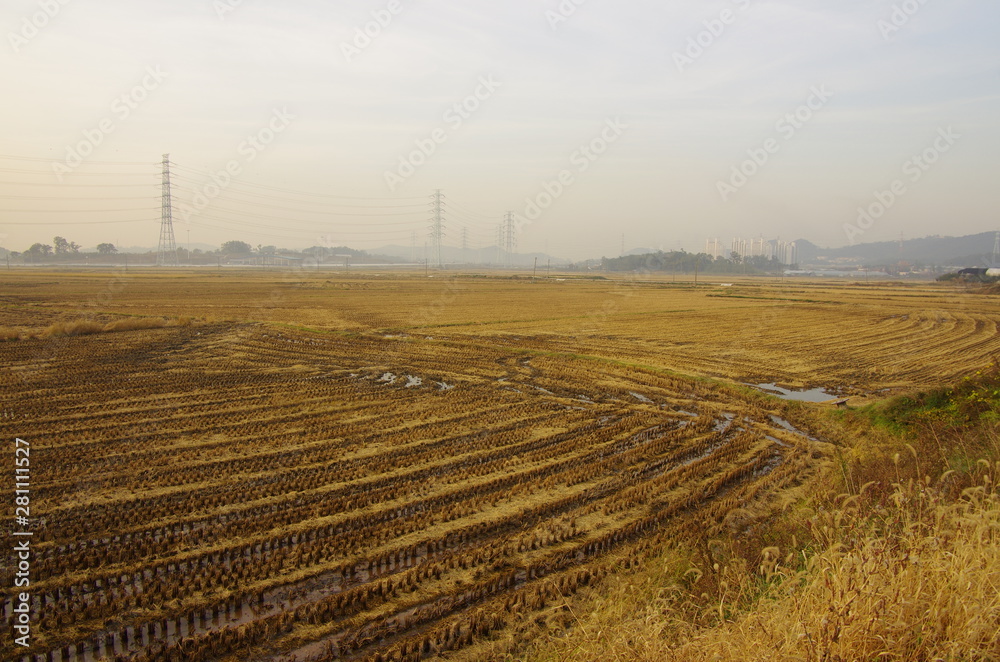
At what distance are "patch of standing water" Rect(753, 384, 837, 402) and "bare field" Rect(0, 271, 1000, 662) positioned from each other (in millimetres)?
741

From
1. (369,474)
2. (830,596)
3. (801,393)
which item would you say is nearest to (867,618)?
(830,596)

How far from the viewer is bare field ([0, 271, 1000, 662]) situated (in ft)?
16.5

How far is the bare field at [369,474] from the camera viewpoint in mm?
5039

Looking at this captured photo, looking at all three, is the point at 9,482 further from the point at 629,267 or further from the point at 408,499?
the point at 629,267

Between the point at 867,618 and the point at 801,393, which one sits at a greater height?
the point at 867,618

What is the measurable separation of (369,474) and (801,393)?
449 inches

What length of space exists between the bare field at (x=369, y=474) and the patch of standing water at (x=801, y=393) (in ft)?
2.43

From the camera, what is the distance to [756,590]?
474cm

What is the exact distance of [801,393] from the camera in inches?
580

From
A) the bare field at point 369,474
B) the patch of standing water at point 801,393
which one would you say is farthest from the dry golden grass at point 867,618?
the patch of standing water at point 801,393

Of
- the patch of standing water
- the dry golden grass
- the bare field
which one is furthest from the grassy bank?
the patch of standing water

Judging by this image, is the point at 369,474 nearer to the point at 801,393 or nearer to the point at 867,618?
the point at 867,618

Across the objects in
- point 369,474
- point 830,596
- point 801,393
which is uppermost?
point 830,596

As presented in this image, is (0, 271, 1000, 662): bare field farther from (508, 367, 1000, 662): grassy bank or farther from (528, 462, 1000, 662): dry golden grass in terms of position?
(528, 462, 1000, 662): dry golden grass
